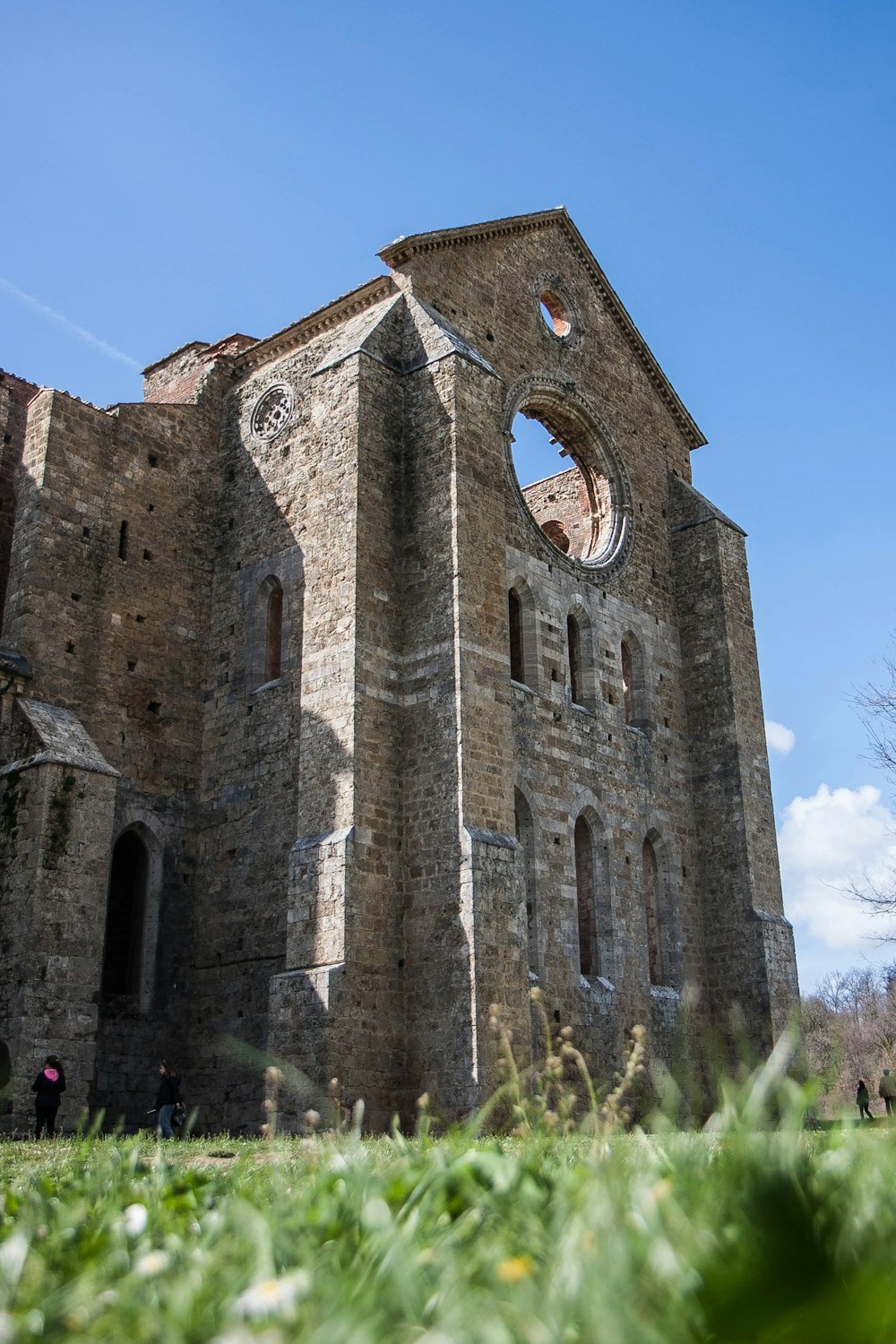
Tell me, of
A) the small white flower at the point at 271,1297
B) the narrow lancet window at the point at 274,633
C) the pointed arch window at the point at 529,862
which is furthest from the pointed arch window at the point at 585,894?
the small white flower at the point at 271,1297

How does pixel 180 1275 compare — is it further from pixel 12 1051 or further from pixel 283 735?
pixel 283 735

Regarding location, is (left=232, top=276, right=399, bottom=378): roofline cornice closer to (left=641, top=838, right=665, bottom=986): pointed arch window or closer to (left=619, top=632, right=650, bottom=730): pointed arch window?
(left=619, top=632, right=650, bottom=730): pointed arch window

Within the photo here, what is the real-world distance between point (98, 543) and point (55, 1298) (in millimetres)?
15975

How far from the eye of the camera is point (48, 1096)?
12359 mm

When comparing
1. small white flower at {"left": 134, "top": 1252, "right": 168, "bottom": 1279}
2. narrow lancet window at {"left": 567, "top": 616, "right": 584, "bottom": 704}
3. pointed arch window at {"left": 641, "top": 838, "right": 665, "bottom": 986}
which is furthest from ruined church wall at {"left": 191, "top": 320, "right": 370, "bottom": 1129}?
small white flower at {"left": 134, "top": 1252, "right": 168, "bottom": 1279}

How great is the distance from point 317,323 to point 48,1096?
11612mm

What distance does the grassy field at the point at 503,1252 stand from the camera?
1942mm

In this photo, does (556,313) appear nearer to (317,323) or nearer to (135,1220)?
(317,323)

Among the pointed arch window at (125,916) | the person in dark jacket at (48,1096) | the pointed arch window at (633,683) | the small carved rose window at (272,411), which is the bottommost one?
the person in dark jacket at (48,1096)

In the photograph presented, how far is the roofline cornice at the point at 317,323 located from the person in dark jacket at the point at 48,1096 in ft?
36.6

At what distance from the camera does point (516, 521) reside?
18359 millimetres

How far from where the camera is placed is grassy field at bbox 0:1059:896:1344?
1.94 m

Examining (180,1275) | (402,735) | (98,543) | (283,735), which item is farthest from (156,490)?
(180,1275)

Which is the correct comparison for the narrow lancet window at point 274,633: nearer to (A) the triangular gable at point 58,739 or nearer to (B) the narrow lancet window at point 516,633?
(A) the triangular gable at point 58,739
